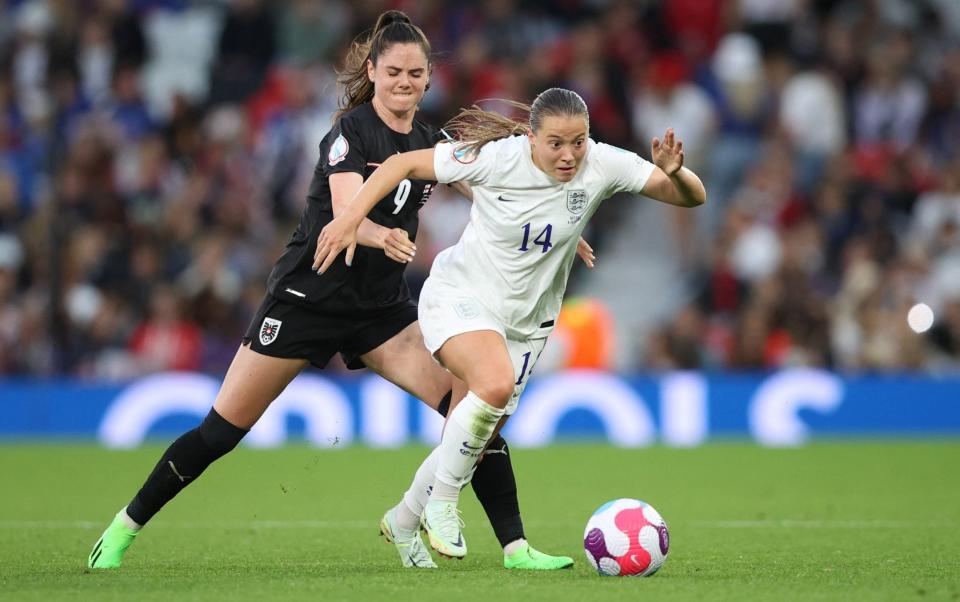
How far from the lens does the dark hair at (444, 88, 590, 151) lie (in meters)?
5.95

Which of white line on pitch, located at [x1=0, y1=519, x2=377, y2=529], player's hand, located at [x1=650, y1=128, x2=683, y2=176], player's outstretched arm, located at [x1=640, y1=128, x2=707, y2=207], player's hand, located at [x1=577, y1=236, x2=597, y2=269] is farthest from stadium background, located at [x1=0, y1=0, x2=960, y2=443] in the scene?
player's hand, located at [x1=650, y1=128, x2=683, y2=176]

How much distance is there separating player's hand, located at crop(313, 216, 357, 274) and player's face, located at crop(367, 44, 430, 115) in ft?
2.28

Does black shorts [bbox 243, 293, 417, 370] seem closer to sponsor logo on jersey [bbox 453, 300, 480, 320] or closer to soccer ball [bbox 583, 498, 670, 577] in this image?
sponsor logo on jersey [bbox 453, 300, 480, 320]

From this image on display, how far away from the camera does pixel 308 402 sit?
14.1 meters

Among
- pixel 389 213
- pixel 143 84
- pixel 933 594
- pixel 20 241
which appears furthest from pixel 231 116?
pixel 933 594

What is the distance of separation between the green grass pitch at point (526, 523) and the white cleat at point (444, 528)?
0.40 feet

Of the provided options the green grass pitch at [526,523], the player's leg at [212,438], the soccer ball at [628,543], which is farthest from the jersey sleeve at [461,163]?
the green grass pitch at [526,523]

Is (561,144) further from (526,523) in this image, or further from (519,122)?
(526,523)

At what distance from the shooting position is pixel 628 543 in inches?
235

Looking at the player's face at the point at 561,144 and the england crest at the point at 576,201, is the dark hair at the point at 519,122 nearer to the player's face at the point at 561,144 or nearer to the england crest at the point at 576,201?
the player's face at the point at 561,144

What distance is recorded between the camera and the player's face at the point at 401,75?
6320mm

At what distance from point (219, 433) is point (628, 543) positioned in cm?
176

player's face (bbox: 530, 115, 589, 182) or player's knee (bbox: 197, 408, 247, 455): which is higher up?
player's face (bbox: 530, 115, 589, 182)

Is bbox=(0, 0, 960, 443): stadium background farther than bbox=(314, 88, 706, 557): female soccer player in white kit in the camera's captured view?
Yes
